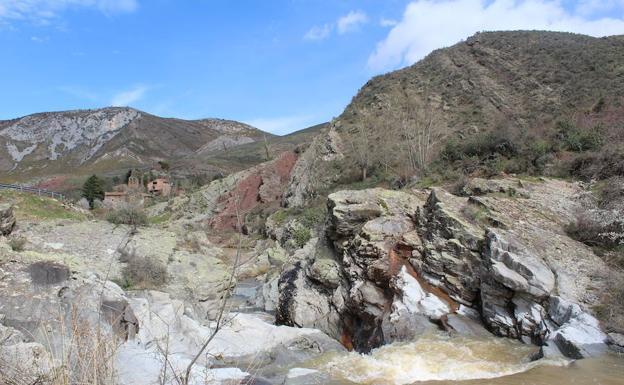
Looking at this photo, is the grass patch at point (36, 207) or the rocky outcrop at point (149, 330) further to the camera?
the grass patch at point (36, 207)

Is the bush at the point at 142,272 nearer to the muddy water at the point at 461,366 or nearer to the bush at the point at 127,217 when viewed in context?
the bush at the point at 127,217

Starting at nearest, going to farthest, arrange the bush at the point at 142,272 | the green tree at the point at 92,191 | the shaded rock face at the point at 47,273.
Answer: the shaded rock face at the point at 47,273, the bush at the point at 142,272, the green tree at the point at 92,191

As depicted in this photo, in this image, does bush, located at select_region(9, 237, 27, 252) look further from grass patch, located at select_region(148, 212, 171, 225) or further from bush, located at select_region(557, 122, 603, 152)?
grass patch, located at select_region(148, 212, 171, 225)

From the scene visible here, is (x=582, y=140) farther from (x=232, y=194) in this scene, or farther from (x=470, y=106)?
(x=232, y=194)

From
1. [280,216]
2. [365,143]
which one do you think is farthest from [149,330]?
[365,143]

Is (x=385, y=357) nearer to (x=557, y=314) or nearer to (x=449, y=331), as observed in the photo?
(x=449, y=331)

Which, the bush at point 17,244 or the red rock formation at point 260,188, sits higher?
the red rock formation at point 260,188

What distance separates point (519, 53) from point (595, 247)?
35.2m

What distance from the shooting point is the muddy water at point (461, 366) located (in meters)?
7.68

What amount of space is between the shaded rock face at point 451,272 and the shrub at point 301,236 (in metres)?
10.1

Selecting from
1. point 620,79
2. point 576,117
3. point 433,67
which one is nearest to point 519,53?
point 433,67

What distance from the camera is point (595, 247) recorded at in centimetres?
1159

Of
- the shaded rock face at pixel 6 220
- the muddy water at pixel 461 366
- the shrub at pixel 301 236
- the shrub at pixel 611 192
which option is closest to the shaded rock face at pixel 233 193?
the shrub at pixel 301 236

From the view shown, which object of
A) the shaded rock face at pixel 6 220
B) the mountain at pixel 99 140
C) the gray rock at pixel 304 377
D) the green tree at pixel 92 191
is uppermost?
the mountain at pixel 99 140
